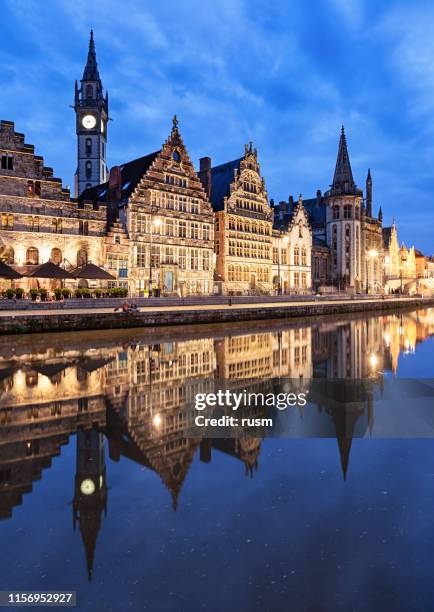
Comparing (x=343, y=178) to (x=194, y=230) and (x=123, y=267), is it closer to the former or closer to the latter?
(x=194, y=230)

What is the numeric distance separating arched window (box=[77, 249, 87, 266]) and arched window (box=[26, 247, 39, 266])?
12.4 feet

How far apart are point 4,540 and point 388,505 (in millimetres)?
4493

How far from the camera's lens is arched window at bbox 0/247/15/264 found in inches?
1478

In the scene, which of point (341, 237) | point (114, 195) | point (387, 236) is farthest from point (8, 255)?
point (387, 236)

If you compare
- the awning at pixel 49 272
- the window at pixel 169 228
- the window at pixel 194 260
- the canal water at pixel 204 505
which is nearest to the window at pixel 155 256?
the window at pixel 169 228

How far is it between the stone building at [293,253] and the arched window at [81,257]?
2946 cm

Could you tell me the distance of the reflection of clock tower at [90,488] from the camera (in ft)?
16.0

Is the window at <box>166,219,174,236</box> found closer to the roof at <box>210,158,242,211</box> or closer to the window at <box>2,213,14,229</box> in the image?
the roof at <box>210,158,242,211</box>

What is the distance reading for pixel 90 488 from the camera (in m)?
6.02

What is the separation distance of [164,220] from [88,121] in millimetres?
43291

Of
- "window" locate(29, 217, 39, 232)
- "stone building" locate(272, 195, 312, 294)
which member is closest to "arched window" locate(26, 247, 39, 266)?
"window" locate(29, 217, 39, 232)

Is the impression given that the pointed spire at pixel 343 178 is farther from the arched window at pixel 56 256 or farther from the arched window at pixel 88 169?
the arched window at pixel 56 256

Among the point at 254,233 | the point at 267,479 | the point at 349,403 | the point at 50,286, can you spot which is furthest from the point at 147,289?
the point at 267,479

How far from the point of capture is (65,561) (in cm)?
434
